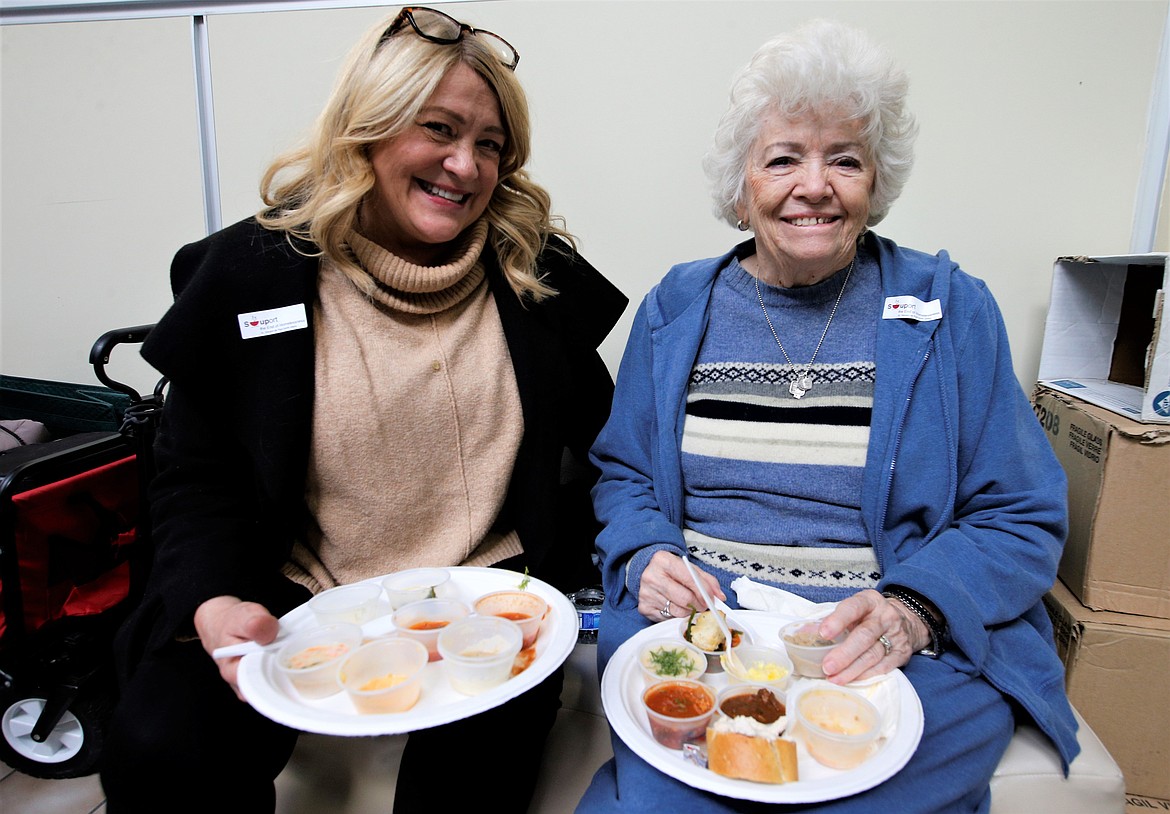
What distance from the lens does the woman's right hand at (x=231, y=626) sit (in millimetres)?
1090

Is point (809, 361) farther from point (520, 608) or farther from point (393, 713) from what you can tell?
point (393, 713)

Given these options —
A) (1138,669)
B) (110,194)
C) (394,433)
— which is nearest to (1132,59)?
(1138,669)

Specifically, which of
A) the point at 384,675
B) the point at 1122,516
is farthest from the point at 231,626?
the point at 1122,516

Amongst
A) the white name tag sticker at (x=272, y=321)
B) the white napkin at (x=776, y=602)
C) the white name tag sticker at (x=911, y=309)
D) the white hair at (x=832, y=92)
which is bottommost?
the white napkin at (x=776, y=602)

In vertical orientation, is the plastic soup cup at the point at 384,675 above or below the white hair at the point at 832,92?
below

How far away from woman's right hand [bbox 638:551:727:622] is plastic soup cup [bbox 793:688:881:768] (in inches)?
11.3

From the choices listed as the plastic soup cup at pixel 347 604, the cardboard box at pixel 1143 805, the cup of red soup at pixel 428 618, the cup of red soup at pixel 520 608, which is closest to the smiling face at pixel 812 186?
the cup of red soup at pixel 520 608

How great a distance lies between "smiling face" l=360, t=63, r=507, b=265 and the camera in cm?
140

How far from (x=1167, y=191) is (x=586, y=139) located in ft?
5.74

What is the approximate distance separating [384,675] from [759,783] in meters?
0.60

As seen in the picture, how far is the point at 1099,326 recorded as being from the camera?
1.92m

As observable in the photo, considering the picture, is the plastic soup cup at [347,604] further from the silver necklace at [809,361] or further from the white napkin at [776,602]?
the silver necklace at [809,361]

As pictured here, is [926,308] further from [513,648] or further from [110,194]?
[110,194]

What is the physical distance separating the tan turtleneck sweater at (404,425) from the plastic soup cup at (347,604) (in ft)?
0.69
